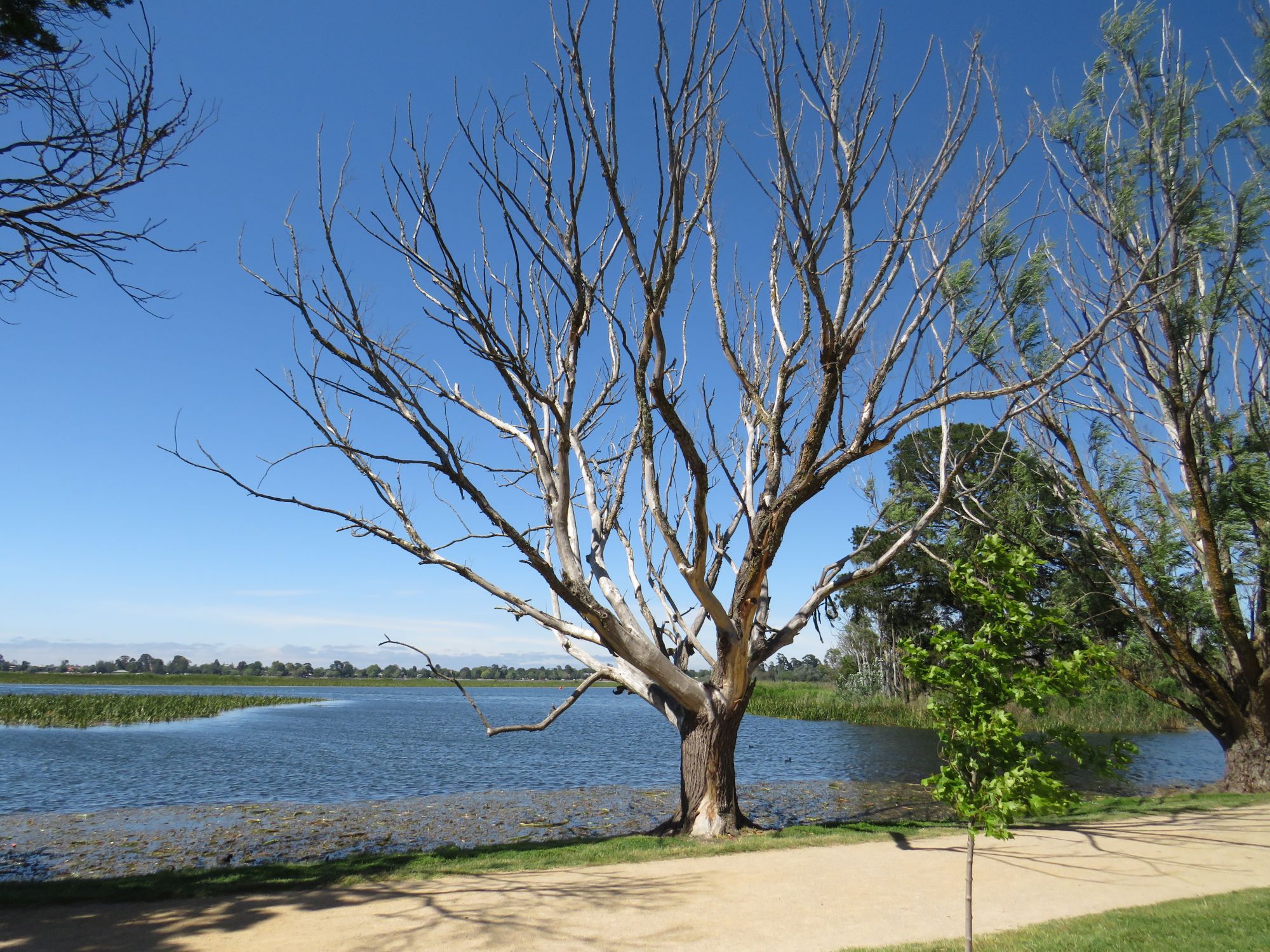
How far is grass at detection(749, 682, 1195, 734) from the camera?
1133 inches

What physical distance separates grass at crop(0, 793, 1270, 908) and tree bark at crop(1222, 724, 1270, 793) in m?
4.40

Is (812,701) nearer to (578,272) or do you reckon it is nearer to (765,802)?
(765,802)

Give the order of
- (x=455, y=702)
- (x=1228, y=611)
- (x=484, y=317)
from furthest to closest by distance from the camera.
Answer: (x=455, y=702) < (x=1228, y=611) < (x=484, y=317)

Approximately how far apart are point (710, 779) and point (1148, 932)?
4782 millimetres

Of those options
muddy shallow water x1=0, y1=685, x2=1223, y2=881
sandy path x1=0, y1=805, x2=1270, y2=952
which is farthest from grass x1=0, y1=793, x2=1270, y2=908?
muddy shallow water x1=0, y1=685, x2=1223, y2=881

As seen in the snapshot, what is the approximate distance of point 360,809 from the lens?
1431 centimetres

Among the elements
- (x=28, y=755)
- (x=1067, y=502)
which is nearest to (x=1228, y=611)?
(x=1067, y=502)

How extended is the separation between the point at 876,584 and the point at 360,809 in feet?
86.9

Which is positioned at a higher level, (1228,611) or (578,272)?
(578,272)

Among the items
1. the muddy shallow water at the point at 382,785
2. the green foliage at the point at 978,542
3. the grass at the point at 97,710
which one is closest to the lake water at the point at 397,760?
the muddy shallow water at the point at 382,785

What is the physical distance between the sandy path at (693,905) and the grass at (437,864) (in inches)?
11.4

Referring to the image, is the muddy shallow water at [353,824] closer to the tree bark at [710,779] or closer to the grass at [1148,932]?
the tree bark at [710,779]

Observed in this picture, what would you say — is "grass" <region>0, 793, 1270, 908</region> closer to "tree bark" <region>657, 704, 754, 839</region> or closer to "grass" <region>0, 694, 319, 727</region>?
"tree bark" <region>657, 704, 754, 839</region>

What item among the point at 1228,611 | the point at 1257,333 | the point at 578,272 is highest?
the point at 1257,333
